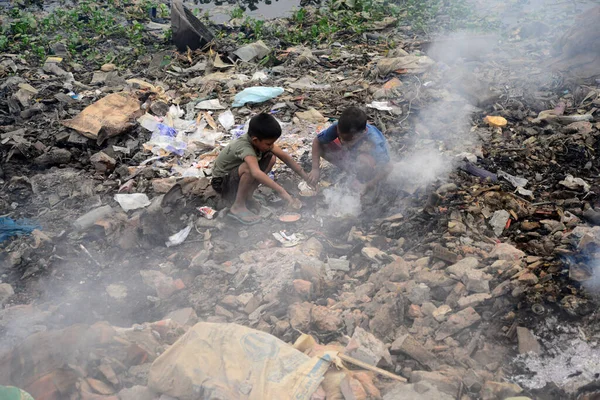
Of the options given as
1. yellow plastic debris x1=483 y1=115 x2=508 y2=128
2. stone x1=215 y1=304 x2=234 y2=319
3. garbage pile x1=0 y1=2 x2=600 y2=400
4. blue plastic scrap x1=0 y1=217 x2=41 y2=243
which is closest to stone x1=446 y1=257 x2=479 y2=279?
garbage pile x1=0 y1=2 x2=600 y2=400

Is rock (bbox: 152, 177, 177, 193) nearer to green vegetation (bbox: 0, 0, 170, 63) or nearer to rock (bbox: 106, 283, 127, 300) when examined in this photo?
rock (bbox: 106, 283, 127, 300)

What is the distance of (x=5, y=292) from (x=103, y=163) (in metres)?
2.01

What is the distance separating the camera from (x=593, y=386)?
250cm

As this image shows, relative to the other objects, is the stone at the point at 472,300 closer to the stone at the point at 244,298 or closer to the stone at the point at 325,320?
the stone at the point at 325,320

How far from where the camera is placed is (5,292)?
11.7 feet

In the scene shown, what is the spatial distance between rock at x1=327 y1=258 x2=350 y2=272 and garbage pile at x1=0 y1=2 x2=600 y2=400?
2 centimetres

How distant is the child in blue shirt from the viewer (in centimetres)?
416

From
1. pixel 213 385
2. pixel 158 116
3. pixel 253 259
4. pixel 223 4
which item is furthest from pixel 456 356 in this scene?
pixel 223 4

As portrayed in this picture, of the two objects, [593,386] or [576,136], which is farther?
[576,136]

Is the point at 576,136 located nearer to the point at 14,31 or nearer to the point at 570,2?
the point at 570,2

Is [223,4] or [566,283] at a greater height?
[566,283]

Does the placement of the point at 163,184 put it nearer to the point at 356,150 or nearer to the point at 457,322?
the point at 356,150

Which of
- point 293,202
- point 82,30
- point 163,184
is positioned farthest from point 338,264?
point 82,30

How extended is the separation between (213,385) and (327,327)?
89 cm
